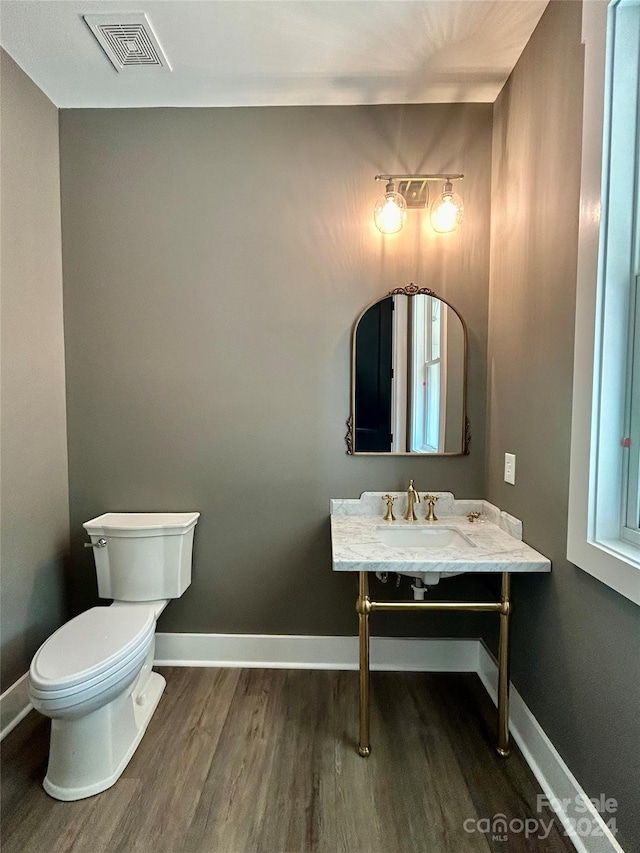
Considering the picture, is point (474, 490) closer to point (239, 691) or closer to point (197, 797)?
point (239, 691)

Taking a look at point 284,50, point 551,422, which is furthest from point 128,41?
point 551,422

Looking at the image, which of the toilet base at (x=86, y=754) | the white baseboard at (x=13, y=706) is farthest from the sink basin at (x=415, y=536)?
the white baseboard at (x=13, y=706)

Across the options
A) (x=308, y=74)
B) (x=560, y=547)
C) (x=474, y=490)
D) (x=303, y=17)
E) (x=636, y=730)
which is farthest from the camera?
(x=474, y=490)

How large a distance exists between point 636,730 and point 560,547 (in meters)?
0.50

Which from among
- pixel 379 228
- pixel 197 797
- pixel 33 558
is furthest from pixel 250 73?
pixel 197 797

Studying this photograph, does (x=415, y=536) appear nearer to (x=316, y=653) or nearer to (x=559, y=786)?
(x=316, y=653)

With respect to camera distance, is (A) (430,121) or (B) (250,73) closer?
(B) (250,73)

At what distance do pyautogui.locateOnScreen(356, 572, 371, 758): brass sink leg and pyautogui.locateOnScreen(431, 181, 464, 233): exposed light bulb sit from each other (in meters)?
1.48

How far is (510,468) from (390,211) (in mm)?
1187

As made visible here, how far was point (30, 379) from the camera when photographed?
189 centimetres

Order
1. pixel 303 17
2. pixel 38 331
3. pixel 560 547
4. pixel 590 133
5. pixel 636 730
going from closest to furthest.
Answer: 1. pixel 636 730
2. pixel 590 133
3. pixel 560 547
4. pixel 303 17
5. pixel 38 331

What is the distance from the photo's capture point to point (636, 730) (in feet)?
3.50

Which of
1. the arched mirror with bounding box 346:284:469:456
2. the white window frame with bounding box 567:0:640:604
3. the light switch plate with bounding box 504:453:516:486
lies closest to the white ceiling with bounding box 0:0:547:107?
the white window frame with bounding box 567:0:640:604

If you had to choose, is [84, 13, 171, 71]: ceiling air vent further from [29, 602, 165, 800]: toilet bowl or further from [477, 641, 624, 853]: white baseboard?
[477, 641, 624, 853]: white baseboard
